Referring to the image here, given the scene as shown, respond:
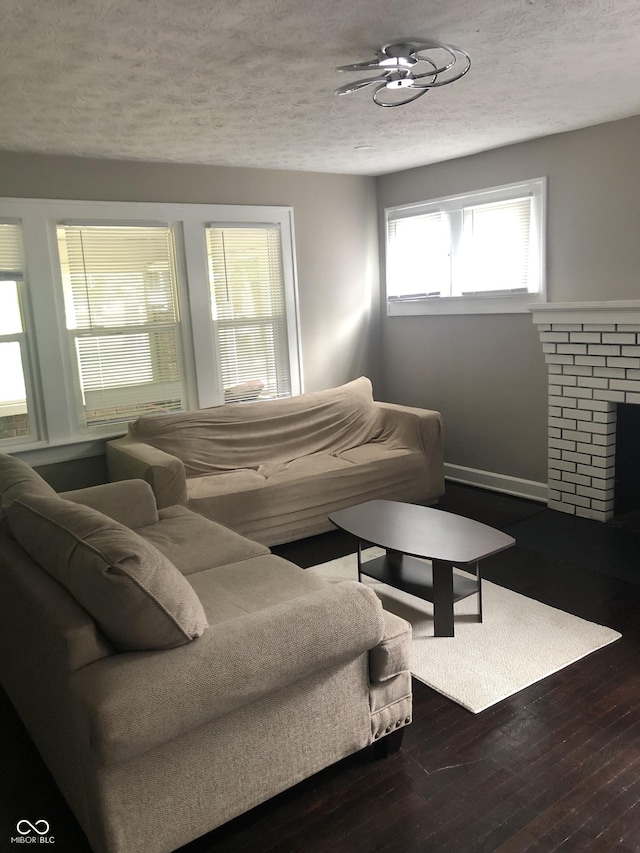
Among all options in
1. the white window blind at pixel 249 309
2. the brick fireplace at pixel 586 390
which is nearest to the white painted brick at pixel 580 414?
the brick fireplace at pixel 586 390

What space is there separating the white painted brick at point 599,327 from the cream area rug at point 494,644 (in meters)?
1.74

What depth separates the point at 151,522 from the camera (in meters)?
3.39

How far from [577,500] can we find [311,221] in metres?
2.85

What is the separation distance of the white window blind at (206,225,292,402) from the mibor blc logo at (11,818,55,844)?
132 inches

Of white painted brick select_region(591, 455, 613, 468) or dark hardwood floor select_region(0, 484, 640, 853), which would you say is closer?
dark hardwood floor select_region(0, 484, 640, 853)

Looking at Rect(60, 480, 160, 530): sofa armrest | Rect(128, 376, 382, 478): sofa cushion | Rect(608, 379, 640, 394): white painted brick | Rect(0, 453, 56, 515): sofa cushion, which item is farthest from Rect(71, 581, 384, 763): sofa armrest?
Rect(608, 379, 640, 394): white painted brick

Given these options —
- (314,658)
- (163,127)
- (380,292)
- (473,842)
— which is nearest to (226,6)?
(163,127)

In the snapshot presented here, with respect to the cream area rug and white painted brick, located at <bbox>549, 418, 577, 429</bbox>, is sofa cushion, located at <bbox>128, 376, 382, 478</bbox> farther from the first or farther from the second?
the cream area rug

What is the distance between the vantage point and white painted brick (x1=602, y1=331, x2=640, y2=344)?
3.98 meters

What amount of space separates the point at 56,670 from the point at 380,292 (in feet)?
15.0

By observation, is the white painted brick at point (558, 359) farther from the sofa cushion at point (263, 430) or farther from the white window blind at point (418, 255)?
the sofa cushion at point (263, 430)

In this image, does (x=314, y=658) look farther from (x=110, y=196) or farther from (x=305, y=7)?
(x=110, y=196)

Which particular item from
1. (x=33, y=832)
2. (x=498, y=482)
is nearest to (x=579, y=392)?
(x=498, y=482)

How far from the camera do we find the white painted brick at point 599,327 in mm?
4066
